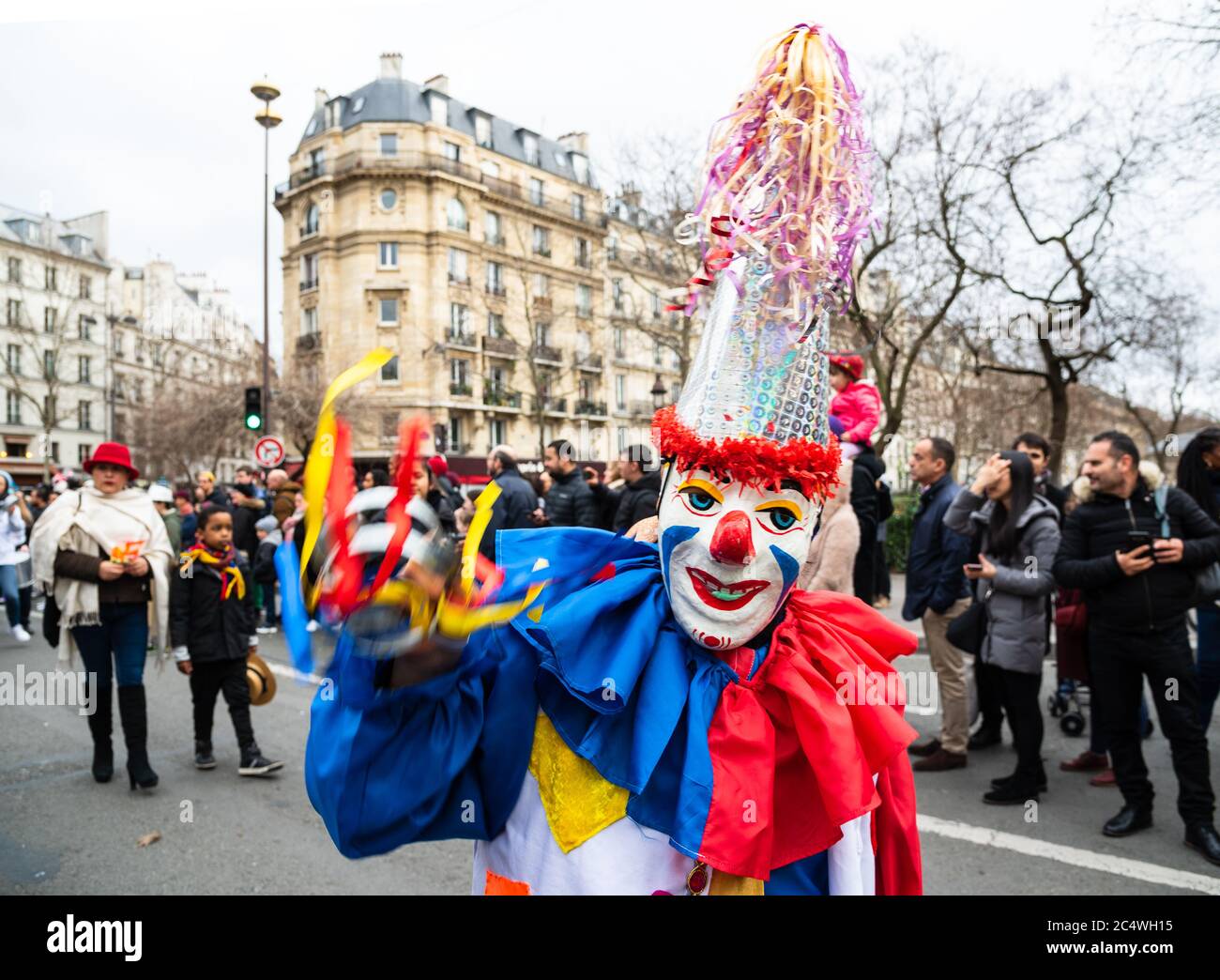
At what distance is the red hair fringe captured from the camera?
5.15 ft

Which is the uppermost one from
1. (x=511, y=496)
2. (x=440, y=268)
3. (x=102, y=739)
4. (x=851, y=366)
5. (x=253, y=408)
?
(x=440, y=268)

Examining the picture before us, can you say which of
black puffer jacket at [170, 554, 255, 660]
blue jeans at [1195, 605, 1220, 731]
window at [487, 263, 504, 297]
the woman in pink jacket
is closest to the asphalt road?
blue jeans at [1195, 605, 1220, 731]

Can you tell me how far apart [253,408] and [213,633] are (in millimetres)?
7834

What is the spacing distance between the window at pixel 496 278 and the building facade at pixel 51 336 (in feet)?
51.3

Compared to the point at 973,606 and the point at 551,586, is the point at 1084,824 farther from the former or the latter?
the point at 551,586

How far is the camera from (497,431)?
116 ft

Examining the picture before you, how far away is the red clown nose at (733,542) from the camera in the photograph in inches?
60.1

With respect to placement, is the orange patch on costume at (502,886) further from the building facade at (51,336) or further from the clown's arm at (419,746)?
the building facade at (51,336)

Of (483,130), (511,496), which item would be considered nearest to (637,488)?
(511,496)

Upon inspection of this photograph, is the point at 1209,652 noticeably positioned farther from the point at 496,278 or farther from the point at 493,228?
the point at 496,278

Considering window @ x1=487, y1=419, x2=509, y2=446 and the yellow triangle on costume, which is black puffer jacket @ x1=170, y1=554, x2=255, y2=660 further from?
window @ x1=487, y1=419, x2=509, y2=446

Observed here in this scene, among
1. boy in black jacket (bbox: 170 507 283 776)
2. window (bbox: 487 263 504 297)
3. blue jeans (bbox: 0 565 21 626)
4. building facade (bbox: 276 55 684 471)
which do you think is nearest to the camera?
boy in black jacket (bbox: 170 507 283 776)

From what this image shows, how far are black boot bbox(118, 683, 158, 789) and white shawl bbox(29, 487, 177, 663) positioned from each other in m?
0.34

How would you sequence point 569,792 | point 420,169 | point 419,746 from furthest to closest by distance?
point 420,169, point 569,792, point 419,746
